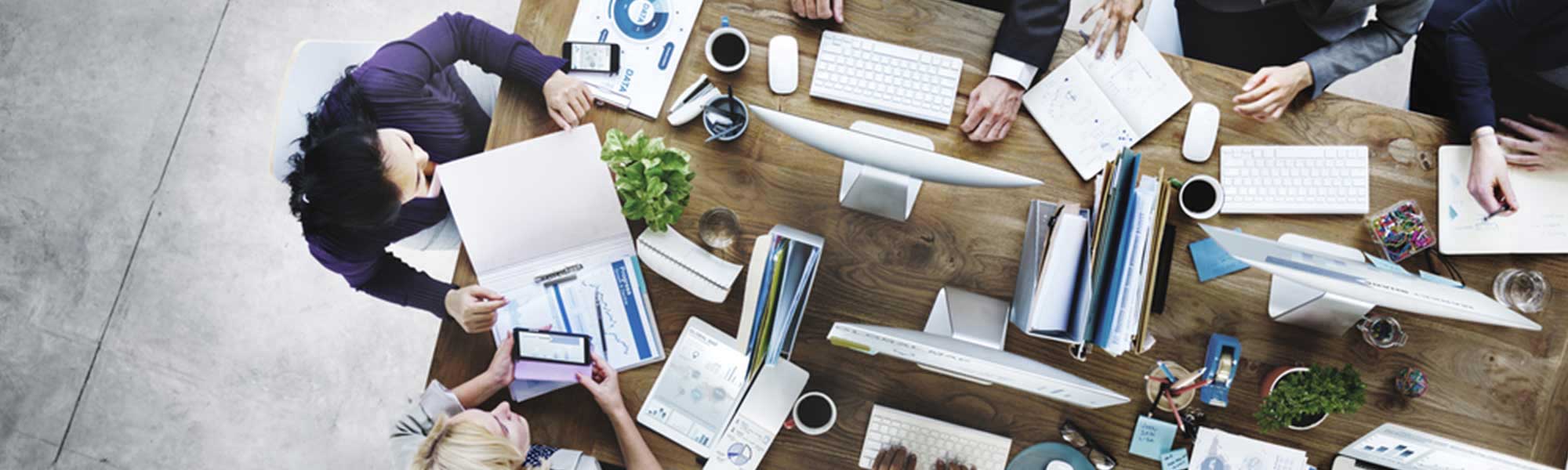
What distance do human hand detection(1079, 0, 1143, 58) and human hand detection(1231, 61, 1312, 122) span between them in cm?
27

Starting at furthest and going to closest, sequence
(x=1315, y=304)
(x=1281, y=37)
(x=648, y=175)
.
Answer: (x=1281, y=37) → (x=1315, y=304) → (x=648, y=175)

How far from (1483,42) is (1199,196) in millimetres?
788

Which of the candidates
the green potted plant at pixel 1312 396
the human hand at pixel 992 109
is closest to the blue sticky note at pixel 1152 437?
the green potted plant at pixel 1312 396

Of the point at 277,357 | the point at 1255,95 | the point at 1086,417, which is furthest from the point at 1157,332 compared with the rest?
the point at 277,357

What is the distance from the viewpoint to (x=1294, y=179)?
1646 mm

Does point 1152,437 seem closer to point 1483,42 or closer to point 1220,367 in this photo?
point 1220,367

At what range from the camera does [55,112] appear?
8.44ft

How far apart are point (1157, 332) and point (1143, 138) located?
15.7 inches

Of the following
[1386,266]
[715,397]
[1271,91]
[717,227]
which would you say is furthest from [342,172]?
[1386,266]

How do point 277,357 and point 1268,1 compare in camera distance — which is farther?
point 277,357

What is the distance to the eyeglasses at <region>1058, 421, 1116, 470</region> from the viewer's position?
1609 mm

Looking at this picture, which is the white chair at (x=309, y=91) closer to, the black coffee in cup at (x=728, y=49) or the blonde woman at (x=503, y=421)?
the blonde woman at (x=503, y=421)

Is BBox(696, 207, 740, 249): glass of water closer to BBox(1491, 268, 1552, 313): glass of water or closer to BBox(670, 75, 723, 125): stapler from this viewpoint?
BBox(670, 75, 723, 125): stapler

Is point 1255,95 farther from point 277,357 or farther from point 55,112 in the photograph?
point 55,112
